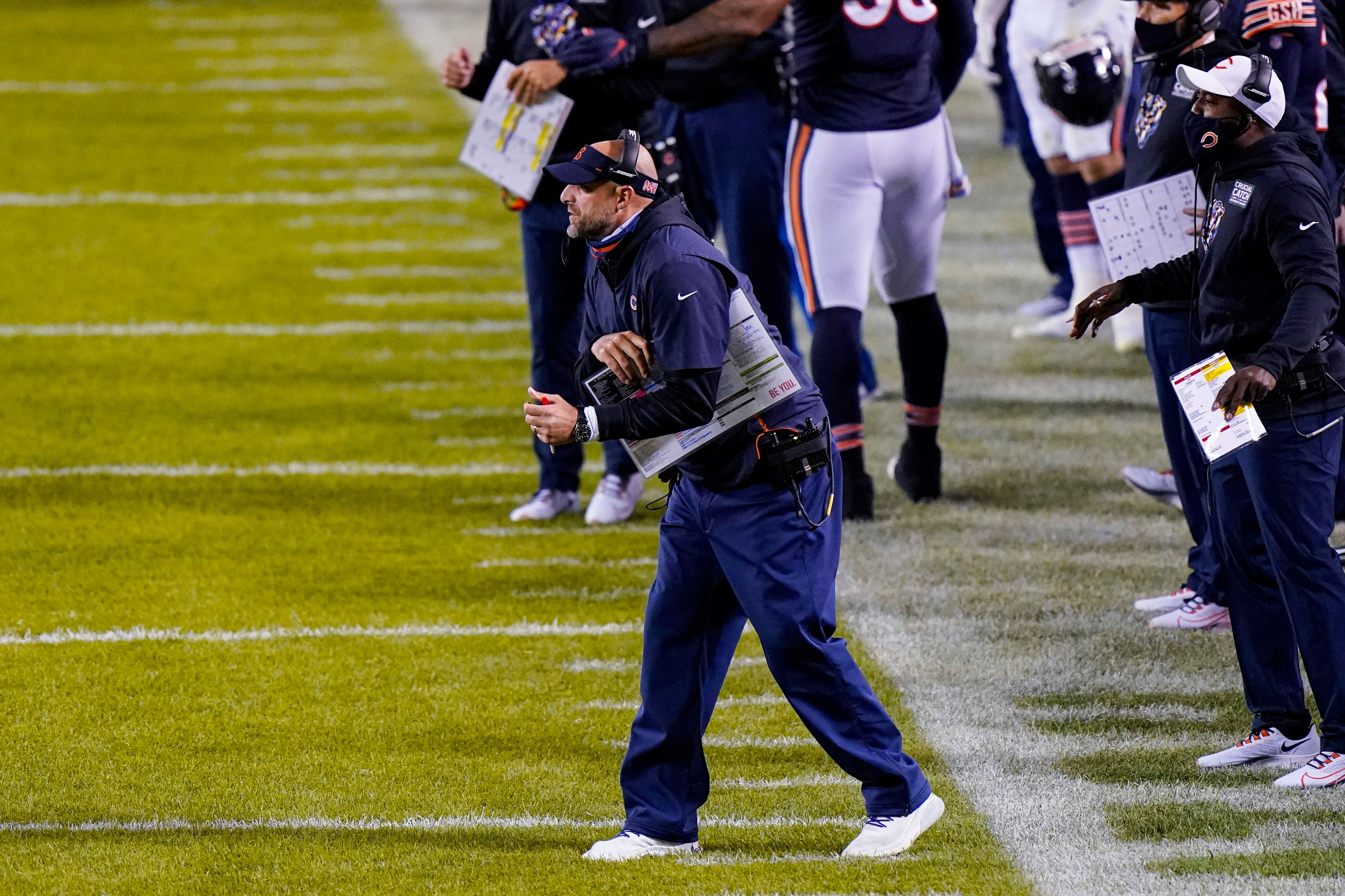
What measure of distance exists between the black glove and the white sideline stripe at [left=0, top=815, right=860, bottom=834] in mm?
2837

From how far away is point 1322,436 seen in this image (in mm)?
4156

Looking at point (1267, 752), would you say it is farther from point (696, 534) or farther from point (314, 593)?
Answer: point (314, 593)

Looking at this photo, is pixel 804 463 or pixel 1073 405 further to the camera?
pixel 1073 405

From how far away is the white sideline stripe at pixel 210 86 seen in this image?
1575cm

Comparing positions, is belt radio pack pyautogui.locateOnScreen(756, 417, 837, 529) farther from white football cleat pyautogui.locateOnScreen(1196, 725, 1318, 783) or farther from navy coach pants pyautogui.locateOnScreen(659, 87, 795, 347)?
navy coach pants pyautogui.locateOnScreen(659, 87, 795, 347)

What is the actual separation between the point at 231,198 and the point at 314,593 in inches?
285

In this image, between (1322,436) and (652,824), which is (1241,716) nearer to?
(1322,436)

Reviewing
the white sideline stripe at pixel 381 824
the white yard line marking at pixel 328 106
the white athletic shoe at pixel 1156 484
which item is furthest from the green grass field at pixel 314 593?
the white yard line marking at pixel 328 106

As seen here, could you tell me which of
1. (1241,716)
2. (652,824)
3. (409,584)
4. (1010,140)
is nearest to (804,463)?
(652,824)

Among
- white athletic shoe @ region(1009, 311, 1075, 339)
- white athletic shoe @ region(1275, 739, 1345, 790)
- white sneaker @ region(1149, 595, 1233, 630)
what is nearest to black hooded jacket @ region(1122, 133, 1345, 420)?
white athletic shoe @ region(1275, 739, 1345, 790)

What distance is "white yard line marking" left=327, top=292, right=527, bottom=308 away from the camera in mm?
10398

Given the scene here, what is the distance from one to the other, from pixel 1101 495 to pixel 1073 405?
4.48 ft

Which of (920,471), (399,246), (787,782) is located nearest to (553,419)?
(787,782)

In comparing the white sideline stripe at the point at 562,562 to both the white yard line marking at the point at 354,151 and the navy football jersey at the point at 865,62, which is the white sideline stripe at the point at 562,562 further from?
the white yard line marking at the point at 354,151
